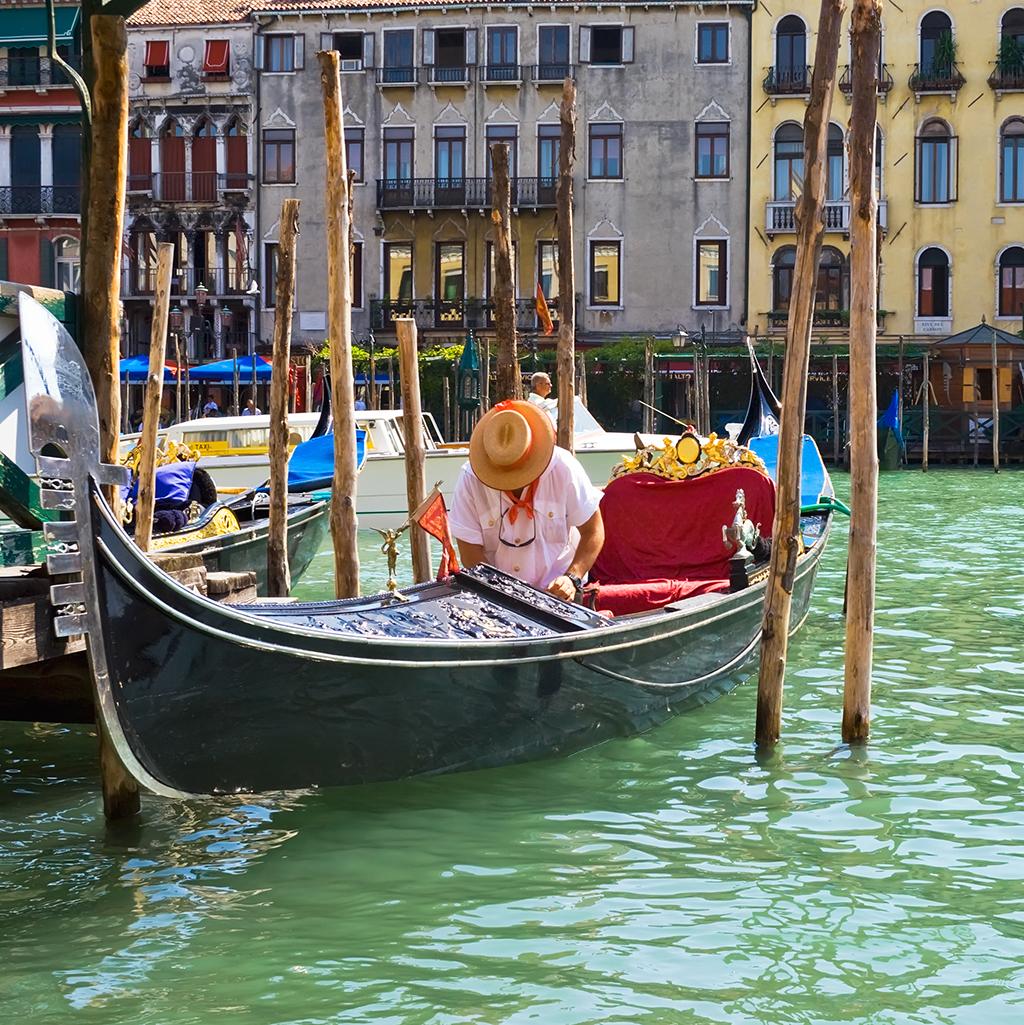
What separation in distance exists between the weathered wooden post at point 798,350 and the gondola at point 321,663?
47 centimetres

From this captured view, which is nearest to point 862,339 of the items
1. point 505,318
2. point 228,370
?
point 505,318

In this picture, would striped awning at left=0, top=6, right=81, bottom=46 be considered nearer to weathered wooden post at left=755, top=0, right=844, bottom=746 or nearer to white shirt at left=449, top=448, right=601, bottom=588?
white shirt at left=449, top=448, right=601, bottom=588

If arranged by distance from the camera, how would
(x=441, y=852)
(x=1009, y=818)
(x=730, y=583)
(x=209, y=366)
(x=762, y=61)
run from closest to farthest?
(x=441, y=852) → (x=1009, y=818) → (x=730, y=583) → (x=209, y=366) → (x=762, y=61)

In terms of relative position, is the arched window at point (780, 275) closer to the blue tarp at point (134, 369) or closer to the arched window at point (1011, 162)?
the arched window at point (1011, 162)

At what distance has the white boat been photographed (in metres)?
Answer: 15.0

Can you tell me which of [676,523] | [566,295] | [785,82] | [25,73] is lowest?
[676,523]

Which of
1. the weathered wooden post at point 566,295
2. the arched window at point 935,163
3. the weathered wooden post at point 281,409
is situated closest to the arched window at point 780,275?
the arched window at point 935,163

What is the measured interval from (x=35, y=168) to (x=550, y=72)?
860 centimetres

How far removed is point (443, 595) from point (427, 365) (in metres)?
18.8

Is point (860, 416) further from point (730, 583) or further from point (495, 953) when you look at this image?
point (495, 953)

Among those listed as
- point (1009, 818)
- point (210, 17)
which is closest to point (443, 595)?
point (1009, 818)

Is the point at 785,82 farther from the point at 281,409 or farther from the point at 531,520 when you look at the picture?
the point at 531,520

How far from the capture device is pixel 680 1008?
3.30 metres

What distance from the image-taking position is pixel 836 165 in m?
24.9
